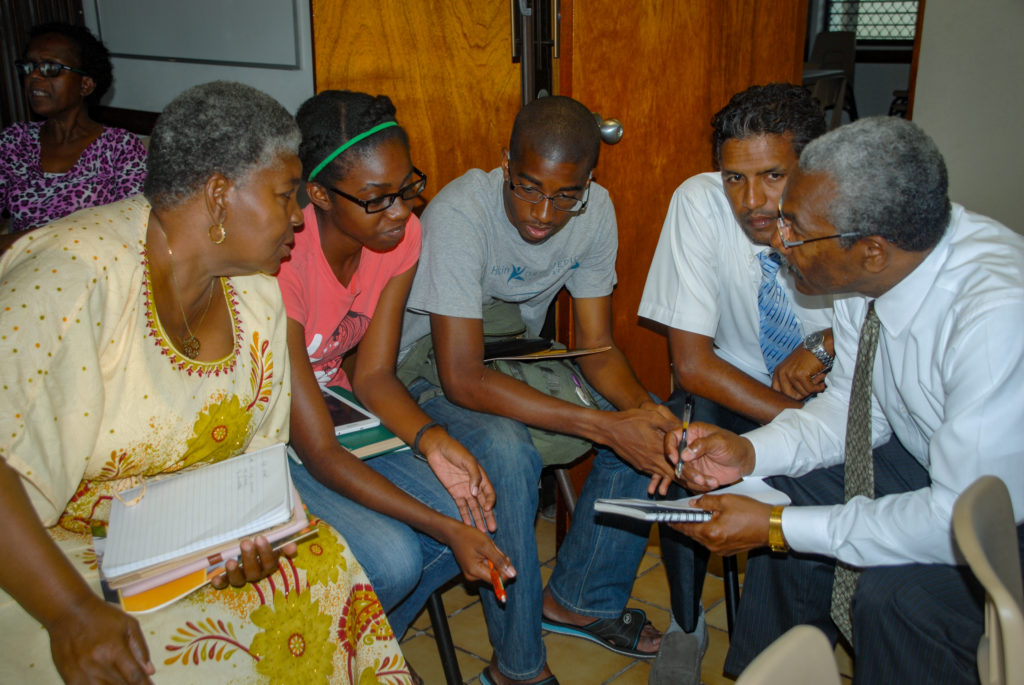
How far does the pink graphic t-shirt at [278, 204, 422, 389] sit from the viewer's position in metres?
2.12

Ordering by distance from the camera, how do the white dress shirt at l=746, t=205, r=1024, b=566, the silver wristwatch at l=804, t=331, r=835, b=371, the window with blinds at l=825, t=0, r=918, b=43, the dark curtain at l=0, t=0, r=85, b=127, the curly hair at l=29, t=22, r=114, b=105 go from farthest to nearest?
the window with blinds at l=825, t=0, r=918, b=43 < the dark curtain at l=0, t=0, r=85, b=127 < the curly hair at l=29, t=22, r=114, b=105 < the silver wristwatch at l=804, t=331, r=835, b=371 < the white dress shirt at l=746, t=205, r=1024, b=566

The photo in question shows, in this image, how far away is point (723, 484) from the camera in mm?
2078

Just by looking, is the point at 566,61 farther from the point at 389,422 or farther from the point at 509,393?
the point at 389,422

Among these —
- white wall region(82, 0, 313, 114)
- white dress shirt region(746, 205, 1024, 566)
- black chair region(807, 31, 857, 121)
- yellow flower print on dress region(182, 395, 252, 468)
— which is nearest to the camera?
white dress shirt region(746, 205, 1024, 566)

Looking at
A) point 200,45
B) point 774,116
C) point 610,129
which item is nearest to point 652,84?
point 610,129

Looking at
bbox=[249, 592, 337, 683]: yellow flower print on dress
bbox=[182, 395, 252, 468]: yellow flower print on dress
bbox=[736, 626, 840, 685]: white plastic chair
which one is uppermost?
bbox=[736, 626, 840, 685]: white plastic chair

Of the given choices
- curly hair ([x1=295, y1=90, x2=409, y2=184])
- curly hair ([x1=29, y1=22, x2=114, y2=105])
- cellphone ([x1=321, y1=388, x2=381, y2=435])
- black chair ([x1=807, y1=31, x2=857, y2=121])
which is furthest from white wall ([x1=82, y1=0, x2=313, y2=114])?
black chair ([x1=807, y1=31, x2=857, y2=121])

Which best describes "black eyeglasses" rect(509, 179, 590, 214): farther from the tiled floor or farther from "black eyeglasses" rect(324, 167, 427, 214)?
the tiled floor

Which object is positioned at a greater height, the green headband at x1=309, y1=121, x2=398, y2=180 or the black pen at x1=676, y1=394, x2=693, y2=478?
the green headband at x1=309, y1=121, x2=398, y2=180

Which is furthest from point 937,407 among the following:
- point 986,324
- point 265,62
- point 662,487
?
point 265,62

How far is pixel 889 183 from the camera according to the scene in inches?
65.9

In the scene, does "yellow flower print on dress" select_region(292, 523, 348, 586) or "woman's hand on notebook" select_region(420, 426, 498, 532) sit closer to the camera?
"yellow flower print on dress" select_region(292, 523, 348, 586)

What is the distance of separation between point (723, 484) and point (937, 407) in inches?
20.8

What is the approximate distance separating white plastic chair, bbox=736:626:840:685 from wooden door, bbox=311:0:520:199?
6.60 ft
